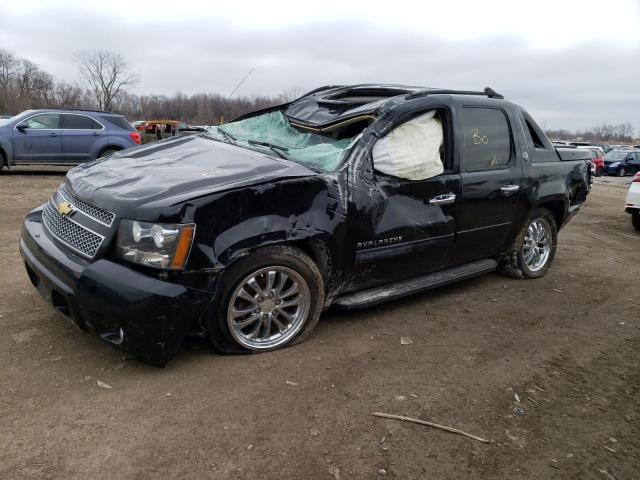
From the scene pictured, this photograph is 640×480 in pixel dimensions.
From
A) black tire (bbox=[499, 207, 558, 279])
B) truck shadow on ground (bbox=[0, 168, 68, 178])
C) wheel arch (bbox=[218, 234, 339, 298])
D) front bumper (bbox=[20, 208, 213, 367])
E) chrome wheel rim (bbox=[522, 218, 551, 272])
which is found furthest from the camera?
truck shadow on ground (bbox=[0, 168, 68, 178])

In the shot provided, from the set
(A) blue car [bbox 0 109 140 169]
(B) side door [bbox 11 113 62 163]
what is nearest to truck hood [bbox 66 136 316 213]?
(A) blue car [bbox 0 109 140 169]

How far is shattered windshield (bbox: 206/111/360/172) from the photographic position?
3.59 m

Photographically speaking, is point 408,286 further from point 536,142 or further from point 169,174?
point 536,142

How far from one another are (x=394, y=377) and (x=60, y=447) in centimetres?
183

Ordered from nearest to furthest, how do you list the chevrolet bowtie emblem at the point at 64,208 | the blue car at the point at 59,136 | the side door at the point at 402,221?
the chevrolet bowtie emblem at the point at 64,208 → the side door at the point at 402,221 → the blue car at the point at 59,136

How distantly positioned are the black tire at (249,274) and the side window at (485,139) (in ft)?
5.67

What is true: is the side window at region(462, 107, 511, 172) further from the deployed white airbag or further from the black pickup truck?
the deployed white airbag

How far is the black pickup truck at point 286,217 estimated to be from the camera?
281 cm

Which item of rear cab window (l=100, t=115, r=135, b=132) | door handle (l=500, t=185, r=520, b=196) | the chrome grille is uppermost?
rear cab window (l=100, t=115, r=135, b=132)

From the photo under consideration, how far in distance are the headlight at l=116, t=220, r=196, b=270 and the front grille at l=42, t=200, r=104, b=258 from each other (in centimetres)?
23

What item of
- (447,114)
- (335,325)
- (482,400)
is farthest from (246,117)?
(482,400)

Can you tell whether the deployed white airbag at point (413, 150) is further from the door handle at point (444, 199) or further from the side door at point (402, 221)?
the door handle at point (444, 199)

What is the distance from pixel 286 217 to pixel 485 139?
7.19ft

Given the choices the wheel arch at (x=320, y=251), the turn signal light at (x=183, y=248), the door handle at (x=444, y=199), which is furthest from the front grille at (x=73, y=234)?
the door handle at (x=444, y=199)
